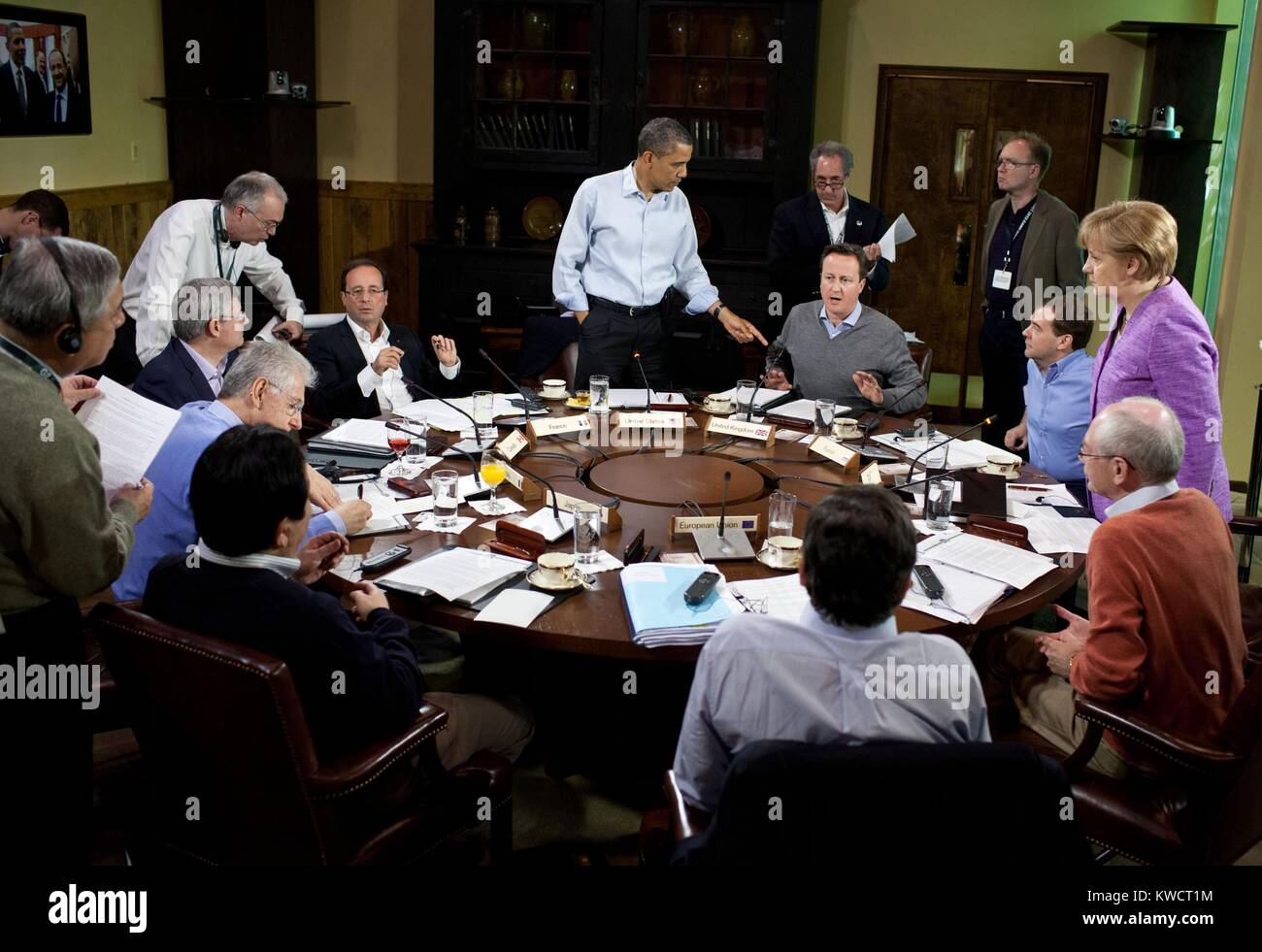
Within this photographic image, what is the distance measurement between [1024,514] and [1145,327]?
2.06ft

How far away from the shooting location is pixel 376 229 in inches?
284

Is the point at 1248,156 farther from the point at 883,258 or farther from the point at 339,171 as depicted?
the point at 339,171

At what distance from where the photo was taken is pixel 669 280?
4875 millimetres

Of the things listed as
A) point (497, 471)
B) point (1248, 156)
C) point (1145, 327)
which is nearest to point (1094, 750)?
point (1145, 327)

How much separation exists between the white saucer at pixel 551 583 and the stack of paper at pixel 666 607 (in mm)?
107

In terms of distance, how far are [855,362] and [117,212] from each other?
391cm

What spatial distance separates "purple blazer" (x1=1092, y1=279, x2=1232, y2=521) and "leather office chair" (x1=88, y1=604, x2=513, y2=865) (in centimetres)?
207

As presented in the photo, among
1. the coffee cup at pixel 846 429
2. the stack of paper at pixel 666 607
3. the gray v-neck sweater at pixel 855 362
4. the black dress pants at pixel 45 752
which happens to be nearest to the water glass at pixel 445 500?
the stack of paper at pixel 666 607

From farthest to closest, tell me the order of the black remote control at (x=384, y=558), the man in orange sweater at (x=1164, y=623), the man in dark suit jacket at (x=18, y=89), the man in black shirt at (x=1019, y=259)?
1. the man in black shirt at (x=1019, y=259)
2. the man in dark suit jacket at (x=18, y=89)
3. the black remote control at (x=384, y=558)
4. the man in orange sweater at (x=1164, y=623)

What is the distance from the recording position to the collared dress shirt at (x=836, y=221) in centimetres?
558

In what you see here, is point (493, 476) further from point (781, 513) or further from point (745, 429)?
point (745, 429)

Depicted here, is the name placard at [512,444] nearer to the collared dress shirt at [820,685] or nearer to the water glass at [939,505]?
the water glass at [939,505]

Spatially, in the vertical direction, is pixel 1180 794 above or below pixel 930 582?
below

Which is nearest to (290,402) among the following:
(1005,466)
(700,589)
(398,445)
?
(398,445)
